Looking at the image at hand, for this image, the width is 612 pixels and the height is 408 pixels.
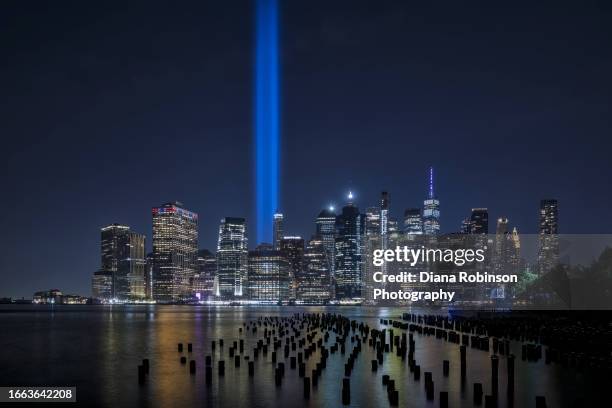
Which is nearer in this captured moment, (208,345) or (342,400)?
(342,400)

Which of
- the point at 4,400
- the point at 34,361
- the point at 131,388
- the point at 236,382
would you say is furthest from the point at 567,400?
Result: the point at 34,361

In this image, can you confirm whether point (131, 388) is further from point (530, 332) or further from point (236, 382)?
point (530, 332)

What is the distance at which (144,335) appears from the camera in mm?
74188

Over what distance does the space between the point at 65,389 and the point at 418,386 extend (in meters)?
17.8

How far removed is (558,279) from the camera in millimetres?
143500

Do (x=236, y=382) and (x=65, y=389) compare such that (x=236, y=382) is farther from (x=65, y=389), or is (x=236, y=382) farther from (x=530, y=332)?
(x=530, y=332)

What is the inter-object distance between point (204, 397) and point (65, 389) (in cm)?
878

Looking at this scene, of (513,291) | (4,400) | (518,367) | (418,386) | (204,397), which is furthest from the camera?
(513,291)

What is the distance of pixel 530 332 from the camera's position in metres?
64.6

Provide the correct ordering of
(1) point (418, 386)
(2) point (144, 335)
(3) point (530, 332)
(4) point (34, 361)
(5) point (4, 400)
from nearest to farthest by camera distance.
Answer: (5) point (4, 400)
(1) point (418, 386)
(4) point (34, 361)
(3) point (530, 332)
(2) point (144, 335)

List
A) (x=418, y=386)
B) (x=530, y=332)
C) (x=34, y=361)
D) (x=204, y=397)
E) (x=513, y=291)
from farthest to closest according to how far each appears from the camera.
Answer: (x=513, y=291), (x=530, y=332), (x=34, y=361), (x=418, y=386), (x=204, y=397)

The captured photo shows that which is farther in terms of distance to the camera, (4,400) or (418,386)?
(418,386)

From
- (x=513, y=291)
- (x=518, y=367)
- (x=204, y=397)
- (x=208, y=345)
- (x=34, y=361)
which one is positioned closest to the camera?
(x=204, y=397)

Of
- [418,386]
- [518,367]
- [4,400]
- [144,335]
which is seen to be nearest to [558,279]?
[144,335]
